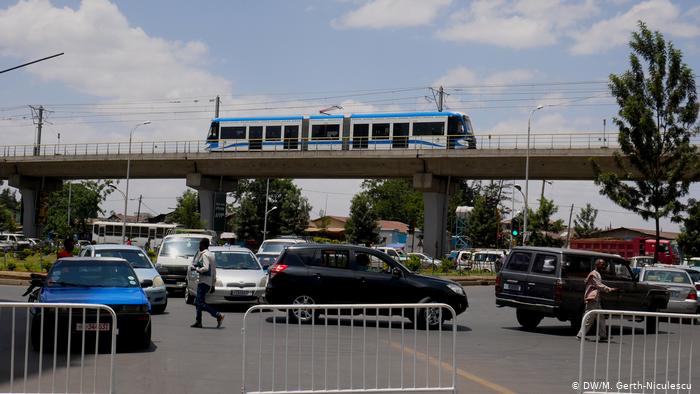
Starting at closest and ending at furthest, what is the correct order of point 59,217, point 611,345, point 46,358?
point 46,358
point 611,345
point 59,217

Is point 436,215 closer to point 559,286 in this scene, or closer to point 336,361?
point 559,286

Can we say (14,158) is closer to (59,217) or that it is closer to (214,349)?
(59,217)

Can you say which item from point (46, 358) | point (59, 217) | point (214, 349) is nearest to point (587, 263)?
point (214, 349)

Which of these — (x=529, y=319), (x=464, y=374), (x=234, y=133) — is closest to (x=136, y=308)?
(x=464, y=374)

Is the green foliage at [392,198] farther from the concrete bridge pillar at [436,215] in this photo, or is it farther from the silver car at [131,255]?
the silver car at [131,255]

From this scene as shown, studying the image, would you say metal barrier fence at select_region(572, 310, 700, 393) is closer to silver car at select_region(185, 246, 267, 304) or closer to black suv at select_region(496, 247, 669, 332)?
black suv at select_region(496, 247, 669, 332)

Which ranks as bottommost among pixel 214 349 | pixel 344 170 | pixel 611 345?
pixel 214 349

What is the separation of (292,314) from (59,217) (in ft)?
319

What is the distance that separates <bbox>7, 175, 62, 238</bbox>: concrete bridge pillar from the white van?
48.6 meters

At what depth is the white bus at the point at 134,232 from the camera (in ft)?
238

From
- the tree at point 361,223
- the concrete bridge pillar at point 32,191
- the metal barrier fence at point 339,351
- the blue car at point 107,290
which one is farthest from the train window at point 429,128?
the tree at point 361,223

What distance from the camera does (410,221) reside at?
126 m

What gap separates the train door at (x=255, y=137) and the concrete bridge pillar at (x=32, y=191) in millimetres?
24775

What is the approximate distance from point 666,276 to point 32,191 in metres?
58.9
